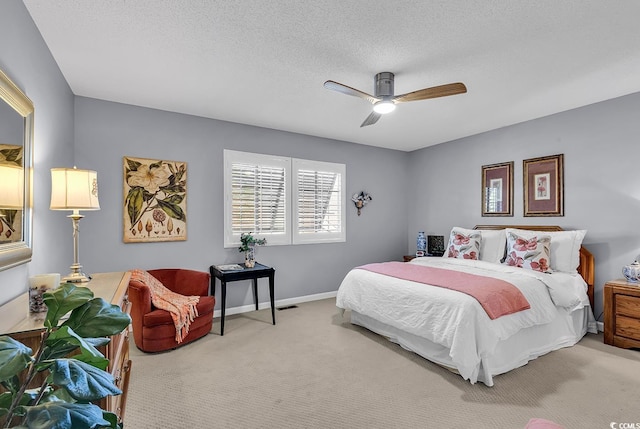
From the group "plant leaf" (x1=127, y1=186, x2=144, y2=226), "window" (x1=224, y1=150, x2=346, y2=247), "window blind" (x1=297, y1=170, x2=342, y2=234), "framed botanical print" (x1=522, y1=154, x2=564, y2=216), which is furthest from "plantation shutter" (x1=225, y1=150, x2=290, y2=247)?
"framed botanical print" (x1=522, y1=154, x2=564, y2=216)

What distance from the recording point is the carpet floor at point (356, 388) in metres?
2.15

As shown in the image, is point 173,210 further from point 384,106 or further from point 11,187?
point 384,106

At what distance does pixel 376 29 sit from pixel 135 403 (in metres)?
3.18

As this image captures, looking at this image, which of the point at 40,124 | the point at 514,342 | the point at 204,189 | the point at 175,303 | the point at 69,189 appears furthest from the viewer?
the point at 204,189

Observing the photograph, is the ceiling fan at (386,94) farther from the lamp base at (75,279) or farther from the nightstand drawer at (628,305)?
the nightstand drawer at (628,305)

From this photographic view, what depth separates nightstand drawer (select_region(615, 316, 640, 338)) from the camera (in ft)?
10.2

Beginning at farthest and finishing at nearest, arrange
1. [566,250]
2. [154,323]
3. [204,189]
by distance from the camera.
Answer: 1. [204,189]
2. [566,250]
3. [154,323]

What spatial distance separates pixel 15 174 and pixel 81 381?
166cm

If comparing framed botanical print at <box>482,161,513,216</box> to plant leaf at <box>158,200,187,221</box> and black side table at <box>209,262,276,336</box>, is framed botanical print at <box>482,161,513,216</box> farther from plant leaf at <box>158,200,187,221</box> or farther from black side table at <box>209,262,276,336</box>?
plant leaf at <box>158,200,187,221</box>

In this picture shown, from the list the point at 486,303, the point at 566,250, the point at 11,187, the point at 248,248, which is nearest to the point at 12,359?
the point at 11,187

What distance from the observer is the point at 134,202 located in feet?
12.2

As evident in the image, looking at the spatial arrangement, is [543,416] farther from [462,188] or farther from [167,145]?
[167,145]

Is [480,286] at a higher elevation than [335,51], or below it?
below

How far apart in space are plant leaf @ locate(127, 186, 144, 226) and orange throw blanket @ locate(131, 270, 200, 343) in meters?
0.71
